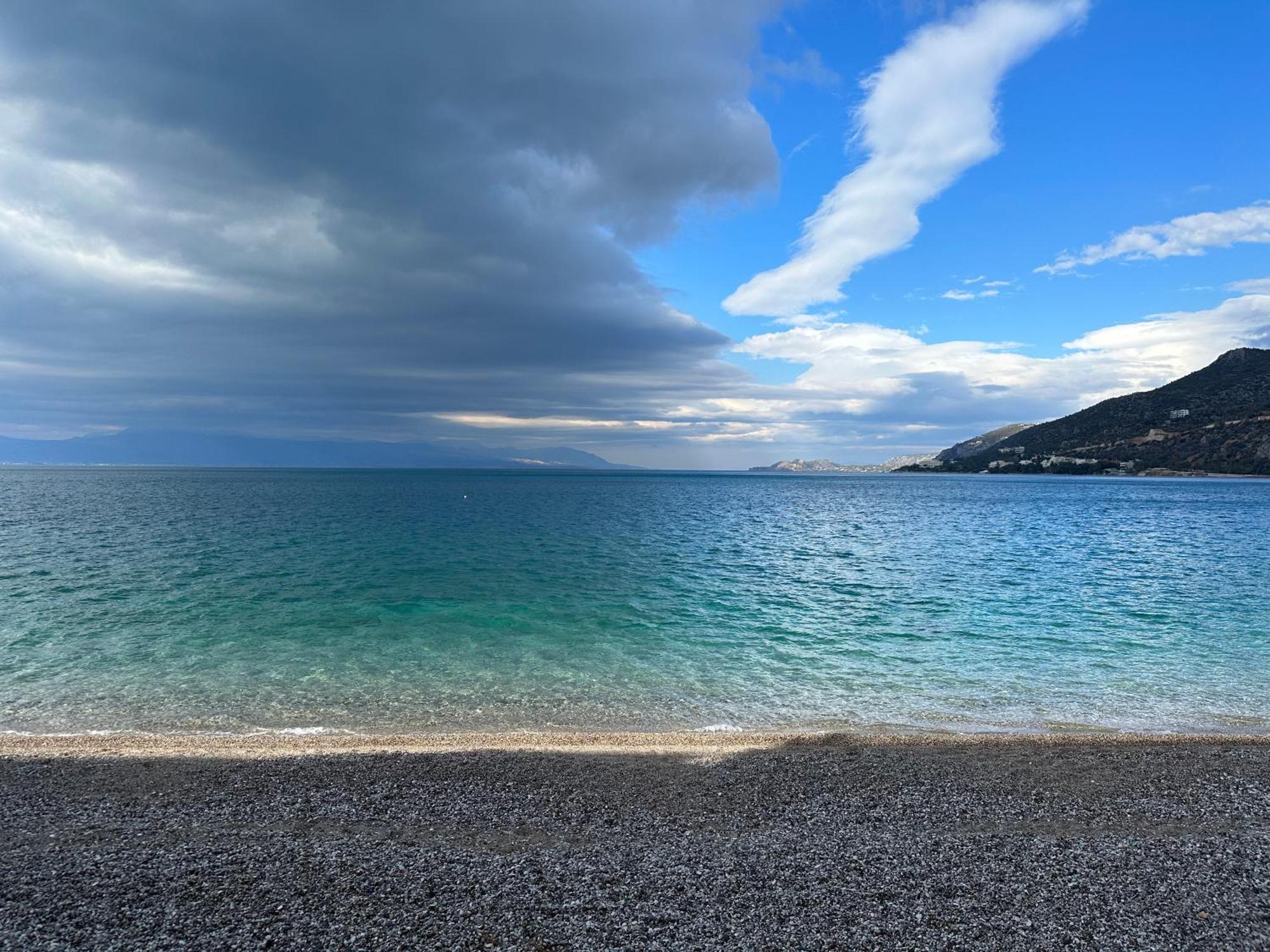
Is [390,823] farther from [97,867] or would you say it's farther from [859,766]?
[859,766]

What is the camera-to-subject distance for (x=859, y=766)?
38.9 ft

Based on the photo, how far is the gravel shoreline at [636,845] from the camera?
22.5 ft

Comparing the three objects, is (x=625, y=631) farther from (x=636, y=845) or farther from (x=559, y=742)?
(x=636, y=845)

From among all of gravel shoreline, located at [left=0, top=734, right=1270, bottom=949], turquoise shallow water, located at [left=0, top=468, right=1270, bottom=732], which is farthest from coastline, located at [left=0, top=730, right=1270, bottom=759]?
turquoise shallow water, located at [left=0, top=468, right=1270, bottom=732]

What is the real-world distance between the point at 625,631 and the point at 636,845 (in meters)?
15.1

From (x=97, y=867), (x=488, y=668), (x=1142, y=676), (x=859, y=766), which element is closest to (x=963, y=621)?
(x=1142, y=676)

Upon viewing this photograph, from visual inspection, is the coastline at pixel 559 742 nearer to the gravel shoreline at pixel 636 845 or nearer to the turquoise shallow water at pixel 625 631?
the gravel shoreline at pixel 636 845

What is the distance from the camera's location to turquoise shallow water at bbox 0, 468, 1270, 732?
15.8 meters

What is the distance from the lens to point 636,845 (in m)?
8.79

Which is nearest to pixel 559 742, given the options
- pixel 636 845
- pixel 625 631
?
pixel 636 845

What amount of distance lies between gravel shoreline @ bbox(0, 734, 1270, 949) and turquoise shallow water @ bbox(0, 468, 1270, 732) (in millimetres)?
2825

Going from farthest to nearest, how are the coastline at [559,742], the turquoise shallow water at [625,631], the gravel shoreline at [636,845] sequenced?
the turquoise shallow water at [625,631]
the coastline at [559,742]
the gravel shoreline at [636,845]

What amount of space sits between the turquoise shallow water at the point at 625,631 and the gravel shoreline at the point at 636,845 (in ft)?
9.27

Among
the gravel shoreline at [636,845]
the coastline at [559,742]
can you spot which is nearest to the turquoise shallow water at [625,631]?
the coastline at [559,742]
